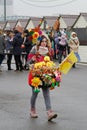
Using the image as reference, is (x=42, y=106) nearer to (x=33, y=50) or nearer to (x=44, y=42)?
(x=33, y=50)

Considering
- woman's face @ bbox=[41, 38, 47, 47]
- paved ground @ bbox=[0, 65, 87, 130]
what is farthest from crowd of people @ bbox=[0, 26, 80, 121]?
paved ground @ bbox=[0, 65, 87, 130]

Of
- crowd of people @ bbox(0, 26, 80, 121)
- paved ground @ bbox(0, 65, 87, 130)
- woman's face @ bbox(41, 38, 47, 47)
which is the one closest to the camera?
paved ground @ bbox(0, 65, 87, 130)

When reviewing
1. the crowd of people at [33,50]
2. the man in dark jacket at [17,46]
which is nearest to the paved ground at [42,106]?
the crowd of people at [33,50]

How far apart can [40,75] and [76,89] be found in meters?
4.84

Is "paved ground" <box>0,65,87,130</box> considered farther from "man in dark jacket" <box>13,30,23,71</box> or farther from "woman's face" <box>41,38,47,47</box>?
"man in dark jacket" <box>13,30,23,71</box>

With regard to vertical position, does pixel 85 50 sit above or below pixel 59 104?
below

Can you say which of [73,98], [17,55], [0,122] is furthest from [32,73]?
[17,55]

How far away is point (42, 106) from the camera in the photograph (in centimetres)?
1058

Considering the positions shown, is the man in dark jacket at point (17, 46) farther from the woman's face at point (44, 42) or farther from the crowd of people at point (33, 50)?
the woman's face at point (44, 42)

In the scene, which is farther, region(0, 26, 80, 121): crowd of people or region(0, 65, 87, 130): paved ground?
region(0, 26, 80, 121): crowd of people

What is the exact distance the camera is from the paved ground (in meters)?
8.61

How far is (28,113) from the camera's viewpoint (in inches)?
384

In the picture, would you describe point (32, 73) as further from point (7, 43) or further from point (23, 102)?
point (7, 43)

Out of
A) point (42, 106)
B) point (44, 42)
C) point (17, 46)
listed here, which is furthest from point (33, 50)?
point (17, 46)
